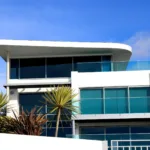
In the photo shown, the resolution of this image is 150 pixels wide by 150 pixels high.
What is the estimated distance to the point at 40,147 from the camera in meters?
12.7

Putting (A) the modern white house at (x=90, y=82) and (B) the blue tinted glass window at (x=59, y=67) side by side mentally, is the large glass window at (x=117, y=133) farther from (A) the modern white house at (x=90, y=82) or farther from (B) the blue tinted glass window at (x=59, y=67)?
(B) the blue tinted glass window at (x=59, y=67)

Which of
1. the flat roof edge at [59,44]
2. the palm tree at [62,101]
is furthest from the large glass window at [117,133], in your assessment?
the flat roof edge at [59,44]

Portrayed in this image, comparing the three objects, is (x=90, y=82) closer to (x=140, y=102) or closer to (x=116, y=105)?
(x=116, y=105)

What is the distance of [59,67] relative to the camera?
26516mm

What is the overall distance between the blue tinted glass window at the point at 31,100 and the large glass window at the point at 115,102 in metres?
4.17

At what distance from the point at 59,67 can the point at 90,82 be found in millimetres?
2930

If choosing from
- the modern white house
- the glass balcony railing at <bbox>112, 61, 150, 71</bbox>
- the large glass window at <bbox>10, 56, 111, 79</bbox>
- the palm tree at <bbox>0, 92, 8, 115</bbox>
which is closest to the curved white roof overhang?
the modern white house

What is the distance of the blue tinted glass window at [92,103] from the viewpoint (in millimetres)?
23844

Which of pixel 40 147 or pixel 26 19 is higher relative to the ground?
pixel 26 19

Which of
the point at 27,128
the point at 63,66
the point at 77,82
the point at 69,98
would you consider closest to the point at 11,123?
the point at 27,128

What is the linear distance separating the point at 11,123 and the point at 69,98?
4701mm

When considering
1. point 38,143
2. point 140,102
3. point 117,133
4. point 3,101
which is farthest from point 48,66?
point 38,143

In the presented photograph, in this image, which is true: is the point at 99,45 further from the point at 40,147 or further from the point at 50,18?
the point at 40,147

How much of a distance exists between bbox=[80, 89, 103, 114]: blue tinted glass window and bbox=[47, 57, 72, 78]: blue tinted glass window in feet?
8.56
